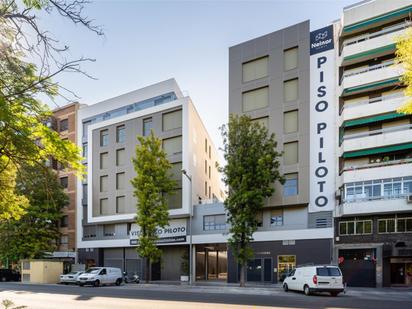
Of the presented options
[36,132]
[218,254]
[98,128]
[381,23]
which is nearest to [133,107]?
[98,128]

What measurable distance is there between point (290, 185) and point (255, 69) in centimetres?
1202

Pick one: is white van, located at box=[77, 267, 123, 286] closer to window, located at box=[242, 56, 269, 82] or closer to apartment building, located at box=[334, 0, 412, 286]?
apartment building, located at box=[334, 0, 412, 286]

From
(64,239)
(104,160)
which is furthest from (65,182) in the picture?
(104,160)

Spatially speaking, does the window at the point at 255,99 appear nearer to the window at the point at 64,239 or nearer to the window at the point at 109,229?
the window at the point at 109,229

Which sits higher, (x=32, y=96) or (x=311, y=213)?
(x=32, y=96)

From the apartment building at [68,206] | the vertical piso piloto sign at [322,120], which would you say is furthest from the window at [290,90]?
the apartment building at [68,206]

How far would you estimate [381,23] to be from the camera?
115ft

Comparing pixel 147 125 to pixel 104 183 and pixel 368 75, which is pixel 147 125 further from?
pixel 368 75

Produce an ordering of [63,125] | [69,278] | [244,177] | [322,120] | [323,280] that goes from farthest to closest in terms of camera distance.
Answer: [63,125]
[69,278]
[322,120]
[244,177]
[323,280]

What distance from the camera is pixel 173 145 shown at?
44.6 metres

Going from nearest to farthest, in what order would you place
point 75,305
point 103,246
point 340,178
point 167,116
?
point 75,305, point 340,178, point 167,116, point 103,246

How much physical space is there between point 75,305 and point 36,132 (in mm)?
13434

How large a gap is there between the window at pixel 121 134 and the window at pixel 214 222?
47.3 feet

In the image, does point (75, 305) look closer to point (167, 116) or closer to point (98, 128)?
point (167, 116)
